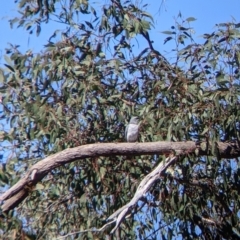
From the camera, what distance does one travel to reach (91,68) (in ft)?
20.4

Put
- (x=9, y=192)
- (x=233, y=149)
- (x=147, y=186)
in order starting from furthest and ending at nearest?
(x=233, y=149) < (x=147, y=186) < (x=9, y=192)

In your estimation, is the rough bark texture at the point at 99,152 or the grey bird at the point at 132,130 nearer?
the rough bark texture at the point at 99,152

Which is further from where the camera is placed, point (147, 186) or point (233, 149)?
point (233, 149)

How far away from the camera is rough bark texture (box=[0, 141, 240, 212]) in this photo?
16.5ft

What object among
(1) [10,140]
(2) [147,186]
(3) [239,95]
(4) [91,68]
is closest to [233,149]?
(3) [239,95]

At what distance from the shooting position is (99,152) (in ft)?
18.1

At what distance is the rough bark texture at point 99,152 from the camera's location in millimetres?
5035

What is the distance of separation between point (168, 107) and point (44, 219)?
4.30 ft

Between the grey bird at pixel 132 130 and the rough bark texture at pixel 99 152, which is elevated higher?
the grey bird at pixel 132 130

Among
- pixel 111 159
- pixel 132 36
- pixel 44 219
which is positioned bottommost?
pixel 44 219

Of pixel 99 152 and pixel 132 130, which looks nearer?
pixel 99 152

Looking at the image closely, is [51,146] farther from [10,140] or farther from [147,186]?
→ [147,186]

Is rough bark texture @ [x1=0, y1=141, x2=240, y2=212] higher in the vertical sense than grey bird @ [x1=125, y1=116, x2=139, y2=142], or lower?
lower

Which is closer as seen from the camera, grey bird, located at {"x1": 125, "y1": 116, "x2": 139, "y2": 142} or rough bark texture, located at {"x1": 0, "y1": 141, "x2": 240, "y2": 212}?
rough bark texture, located at {"x1": 0, "y1": 141, "x2": 240, "y2": 212}
